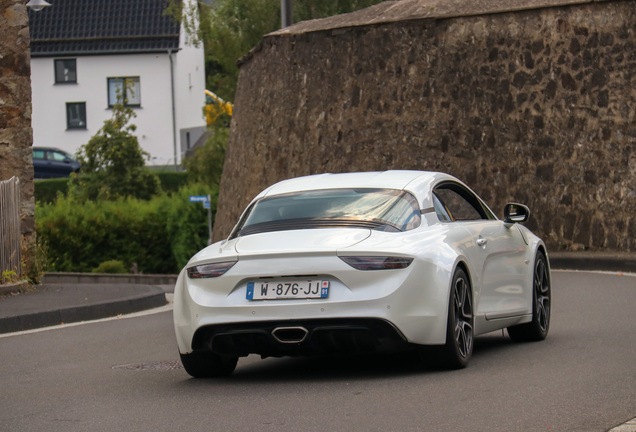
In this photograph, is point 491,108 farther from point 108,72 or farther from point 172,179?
point 108,72

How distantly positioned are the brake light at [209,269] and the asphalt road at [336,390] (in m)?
0.73

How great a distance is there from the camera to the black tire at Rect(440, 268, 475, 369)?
7.89 metres

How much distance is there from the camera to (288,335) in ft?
25.2

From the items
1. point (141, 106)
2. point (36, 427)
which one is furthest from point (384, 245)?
point (141, 106)

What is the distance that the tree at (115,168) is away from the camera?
47.1 m

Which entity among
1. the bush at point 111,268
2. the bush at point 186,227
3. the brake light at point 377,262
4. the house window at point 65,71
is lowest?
the bush at point 111,268

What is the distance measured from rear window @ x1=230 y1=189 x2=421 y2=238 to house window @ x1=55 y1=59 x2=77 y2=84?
61.2 meters

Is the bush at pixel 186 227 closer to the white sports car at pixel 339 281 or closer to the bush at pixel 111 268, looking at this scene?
the bush at pixel 111 268

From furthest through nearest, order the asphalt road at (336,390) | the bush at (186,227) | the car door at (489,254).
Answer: the bush at (186,227) < the car door at (489,254) < the asphalt road at (336,390)

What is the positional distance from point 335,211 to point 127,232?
31.8 meters

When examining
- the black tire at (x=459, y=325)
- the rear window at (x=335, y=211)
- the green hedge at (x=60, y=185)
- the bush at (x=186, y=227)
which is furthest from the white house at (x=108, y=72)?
the black tire at (x=459, y=325)

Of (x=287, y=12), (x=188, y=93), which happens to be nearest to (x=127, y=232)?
(x=287, y=12)

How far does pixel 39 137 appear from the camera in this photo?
6831 cm

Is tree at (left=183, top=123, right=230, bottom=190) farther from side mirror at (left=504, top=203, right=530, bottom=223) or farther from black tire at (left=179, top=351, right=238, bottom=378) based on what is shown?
black tire at (left=179, top=351, right=238, bottom=378)
